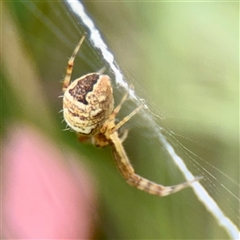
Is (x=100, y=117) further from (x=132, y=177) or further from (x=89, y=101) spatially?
(x=132, y=177)

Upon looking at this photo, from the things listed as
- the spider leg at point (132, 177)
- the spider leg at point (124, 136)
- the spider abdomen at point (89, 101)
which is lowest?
the spider leg at point (132, 177)

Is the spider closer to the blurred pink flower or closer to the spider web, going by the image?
the spider web

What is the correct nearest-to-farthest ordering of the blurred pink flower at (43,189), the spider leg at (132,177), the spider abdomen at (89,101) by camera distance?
the spider abdomen at (89,101) < the spider leg at (132,177) < the blurred pink flower at (43,189)

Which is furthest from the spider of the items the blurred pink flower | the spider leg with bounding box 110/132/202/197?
the blurred pink flower

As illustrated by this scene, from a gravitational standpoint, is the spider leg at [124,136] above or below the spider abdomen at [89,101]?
below

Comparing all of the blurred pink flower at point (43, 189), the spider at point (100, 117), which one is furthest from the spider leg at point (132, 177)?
the blurred pink flower at point (43, 189)

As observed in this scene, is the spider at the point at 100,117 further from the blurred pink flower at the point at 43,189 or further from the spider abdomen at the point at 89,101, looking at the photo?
the blurred pink flower at the point at 43,189

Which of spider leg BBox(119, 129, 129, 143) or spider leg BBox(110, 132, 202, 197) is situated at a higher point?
spider leg BBox(119, 129, 129, 143)

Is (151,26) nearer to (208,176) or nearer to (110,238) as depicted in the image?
(208,176)

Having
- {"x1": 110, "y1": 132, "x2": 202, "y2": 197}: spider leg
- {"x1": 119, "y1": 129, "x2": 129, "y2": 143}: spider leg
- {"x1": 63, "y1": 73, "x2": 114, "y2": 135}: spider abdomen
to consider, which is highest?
{"x1": 63, "y1": 73, "x2": 114, "y2": 135}: spider abdomen
